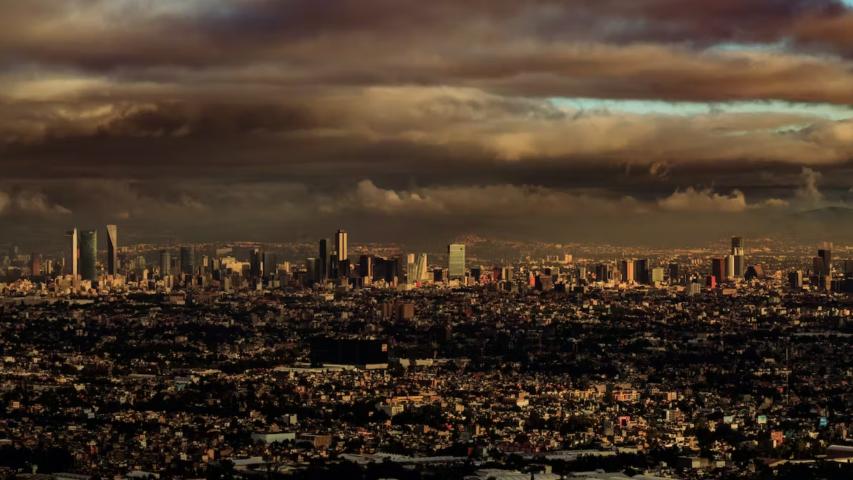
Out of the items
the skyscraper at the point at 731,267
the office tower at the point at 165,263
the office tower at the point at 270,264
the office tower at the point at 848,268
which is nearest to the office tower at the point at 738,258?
the skyscraper at the point at 731,267

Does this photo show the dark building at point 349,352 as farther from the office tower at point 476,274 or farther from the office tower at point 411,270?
the office tower at point 411,270

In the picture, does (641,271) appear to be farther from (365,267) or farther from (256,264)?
(256,264)

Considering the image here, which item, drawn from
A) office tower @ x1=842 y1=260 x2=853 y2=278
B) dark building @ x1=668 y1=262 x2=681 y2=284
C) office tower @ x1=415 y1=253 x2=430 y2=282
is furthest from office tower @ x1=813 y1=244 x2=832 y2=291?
office tower @ x1=415 y1=253 x2=430 y2=282

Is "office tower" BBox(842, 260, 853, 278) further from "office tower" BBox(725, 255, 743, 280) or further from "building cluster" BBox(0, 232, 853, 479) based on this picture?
"office tower" BBox(725, 255, 743, 280)

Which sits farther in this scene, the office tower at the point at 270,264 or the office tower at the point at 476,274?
the office tower at the point at 270,264

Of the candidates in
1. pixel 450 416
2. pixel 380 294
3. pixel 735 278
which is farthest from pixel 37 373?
pixel 735 278

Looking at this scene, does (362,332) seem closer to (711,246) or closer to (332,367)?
(332,367)

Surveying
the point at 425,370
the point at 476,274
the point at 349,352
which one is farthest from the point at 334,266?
the point at 425,370
